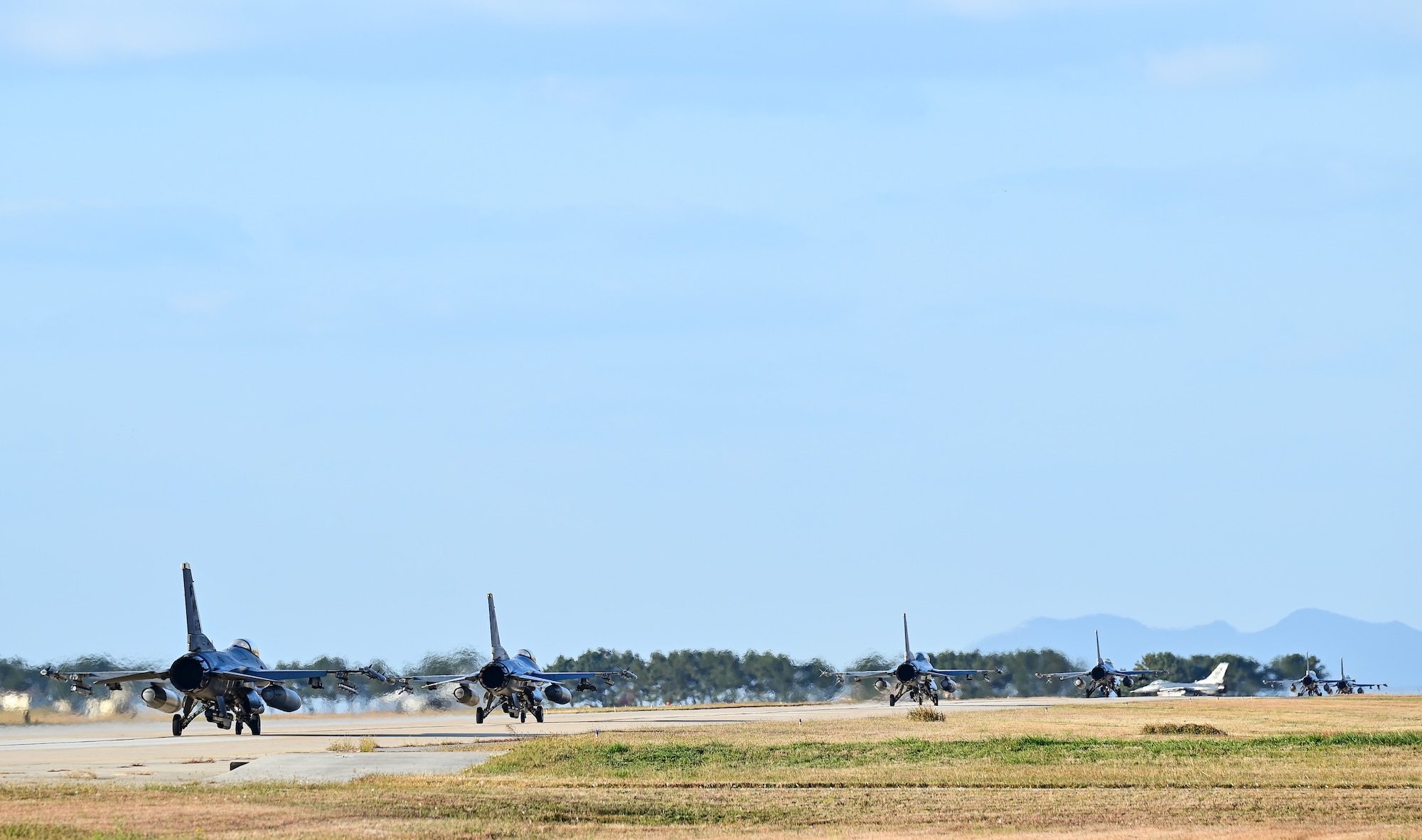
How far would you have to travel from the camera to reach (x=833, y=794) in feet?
96.0

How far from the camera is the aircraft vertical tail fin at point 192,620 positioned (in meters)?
50.3

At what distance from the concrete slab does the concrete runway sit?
0.22 metres

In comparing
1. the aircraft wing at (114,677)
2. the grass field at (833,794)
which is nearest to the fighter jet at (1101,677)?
the grass field at (833,794)

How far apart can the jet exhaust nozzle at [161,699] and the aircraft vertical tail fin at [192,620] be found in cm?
188

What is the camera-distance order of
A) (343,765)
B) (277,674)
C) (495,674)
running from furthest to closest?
(495,674), (277,674), (343,765)

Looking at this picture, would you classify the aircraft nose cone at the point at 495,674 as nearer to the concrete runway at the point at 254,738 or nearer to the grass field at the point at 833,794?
the concrete runway at the point at 254,738

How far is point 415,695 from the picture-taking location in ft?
258

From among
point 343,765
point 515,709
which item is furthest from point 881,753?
point 515,709

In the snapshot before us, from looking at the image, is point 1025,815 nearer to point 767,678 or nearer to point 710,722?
point 710,722

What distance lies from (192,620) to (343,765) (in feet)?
56.9

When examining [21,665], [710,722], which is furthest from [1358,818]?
[21,665]

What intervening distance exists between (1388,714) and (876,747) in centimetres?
3431

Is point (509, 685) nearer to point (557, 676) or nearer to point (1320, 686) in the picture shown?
point (557, 676)

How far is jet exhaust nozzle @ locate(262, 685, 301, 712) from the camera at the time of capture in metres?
53.3
